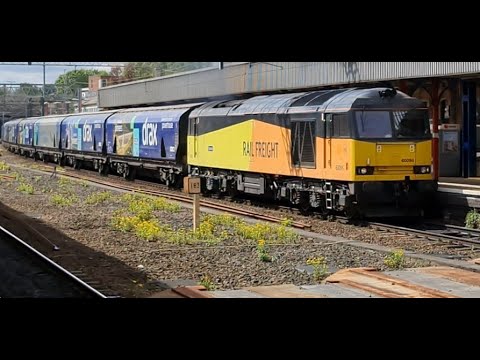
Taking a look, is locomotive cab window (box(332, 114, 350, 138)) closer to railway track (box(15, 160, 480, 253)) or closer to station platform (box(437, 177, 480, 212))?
railway track (box(15, 160, 480, 253))

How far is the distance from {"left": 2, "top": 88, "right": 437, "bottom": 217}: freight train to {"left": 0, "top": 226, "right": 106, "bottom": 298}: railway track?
745 cm

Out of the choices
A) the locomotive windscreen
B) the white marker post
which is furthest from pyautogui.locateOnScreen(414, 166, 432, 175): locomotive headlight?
the white marker post

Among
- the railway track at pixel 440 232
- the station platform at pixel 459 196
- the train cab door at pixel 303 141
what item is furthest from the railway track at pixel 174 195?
the station platform at pixel 459 196

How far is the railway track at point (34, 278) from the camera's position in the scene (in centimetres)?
1045

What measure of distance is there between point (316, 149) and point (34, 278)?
872 cm

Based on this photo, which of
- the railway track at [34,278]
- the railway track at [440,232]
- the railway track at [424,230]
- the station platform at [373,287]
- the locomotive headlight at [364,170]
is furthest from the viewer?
the locomotive headlight at [364,170]

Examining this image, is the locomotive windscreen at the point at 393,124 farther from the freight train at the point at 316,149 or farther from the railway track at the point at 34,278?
the railway track at the point at 34,278

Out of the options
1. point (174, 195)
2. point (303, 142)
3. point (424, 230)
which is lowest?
point (424, 230)

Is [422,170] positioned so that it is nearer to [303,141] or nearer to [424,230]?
[424,230]

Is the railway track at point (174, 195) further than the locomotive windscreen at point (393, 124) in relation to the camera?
Yes

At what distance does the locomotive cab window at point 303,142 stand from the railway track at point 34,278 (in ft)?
24.4

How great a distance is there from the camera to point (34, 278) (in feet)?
38.7

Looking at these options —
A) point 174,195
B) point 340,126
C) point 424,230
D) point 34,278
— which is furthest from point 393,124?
point 174,195

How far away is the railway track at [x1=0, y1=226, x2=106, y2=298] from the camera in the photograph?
10.4m
